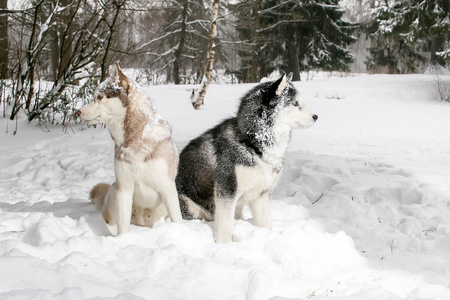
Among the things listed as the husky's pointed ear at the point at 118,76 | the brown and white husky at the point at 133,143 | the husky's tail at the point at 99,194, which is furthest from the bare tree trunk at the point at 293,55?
the husky's pointed ear at the point at 118,76

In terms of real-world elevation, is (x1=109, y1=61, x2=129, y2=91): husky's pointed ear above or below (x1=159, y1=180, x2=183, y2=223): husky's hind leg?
above

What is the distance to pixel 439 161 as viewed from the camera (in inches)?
243

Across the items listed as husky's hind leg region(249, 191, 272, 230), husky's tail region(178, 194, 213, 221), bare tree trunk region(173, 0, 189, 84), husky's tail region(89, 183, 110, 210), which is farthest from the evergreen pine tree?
husky's hind leg region(249, 191, 272, 230)

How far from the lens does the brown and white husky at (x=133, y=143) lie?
306cm

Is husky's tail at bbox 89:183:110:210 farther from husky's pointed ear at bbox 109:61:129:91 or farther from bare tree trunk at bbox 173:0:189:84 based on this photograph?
bare tree trunk at bbox 173:0:189:84

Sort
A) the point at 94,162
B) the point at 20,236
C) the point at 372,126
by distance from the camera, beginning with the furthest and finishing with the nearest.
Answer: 1. the point at 372,126
2. the point at 94,162
3. the point at 20,236

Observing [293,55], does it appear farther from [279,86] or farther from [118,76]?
[118,76]

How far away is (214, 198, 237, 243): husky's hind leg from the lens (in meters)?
3.32

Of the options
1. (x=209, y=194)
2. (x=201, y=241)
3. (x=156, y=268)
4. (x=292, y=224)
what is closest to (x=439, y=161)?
(x=292, y=224)

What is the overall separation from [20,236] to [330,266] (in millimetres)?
2422

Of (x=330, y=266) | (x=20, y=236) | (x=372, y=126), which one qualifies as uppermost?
(x=372, y=126)

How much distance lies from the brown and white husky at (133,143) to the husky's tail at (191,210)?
1.71ft

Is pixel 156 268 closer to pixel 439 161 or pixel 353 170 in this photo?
pixel 353 170

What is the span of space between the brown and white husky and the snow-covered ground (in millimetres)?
277
